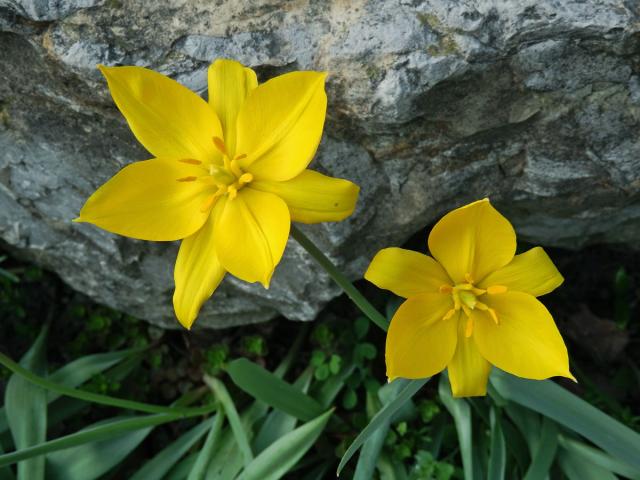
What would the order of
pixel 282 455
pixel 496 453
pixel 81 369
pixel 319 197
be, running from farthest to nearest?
pixel 81 369 < pixel 282 455 < pixel 496 453 < pixel 319 197

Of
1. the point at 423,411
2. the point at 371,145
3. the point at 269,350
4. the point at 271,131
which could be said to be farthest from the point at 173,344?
the point at 271,131

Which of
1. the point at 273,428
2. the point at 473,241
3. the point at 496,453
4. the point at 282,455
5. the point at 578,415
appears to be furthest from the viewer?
the point at 273,428

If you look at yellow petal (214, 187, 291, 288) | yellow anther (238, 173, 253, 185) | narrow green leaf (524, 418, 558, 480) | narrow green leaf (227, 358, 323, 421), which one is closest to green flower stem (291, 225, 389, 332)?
yellow petal (214, 187, 291, 288)

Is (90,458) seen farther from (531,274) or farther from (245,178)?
(531,274)

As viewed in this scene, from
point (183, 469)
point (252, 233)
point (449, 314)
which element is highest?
point (252, 233)

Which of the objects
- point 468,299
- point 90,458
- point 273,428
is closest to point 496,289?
point 468,299

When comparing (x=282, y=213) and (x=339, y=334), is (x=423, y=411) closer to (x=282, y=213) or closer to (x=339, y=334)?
(x=339, y=334)

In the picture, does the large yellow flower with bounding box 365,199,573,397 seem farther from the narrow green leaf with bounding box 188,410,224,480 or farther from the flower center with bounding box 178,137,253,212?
the narrow green leaf with bounding box 188,410,224,480
